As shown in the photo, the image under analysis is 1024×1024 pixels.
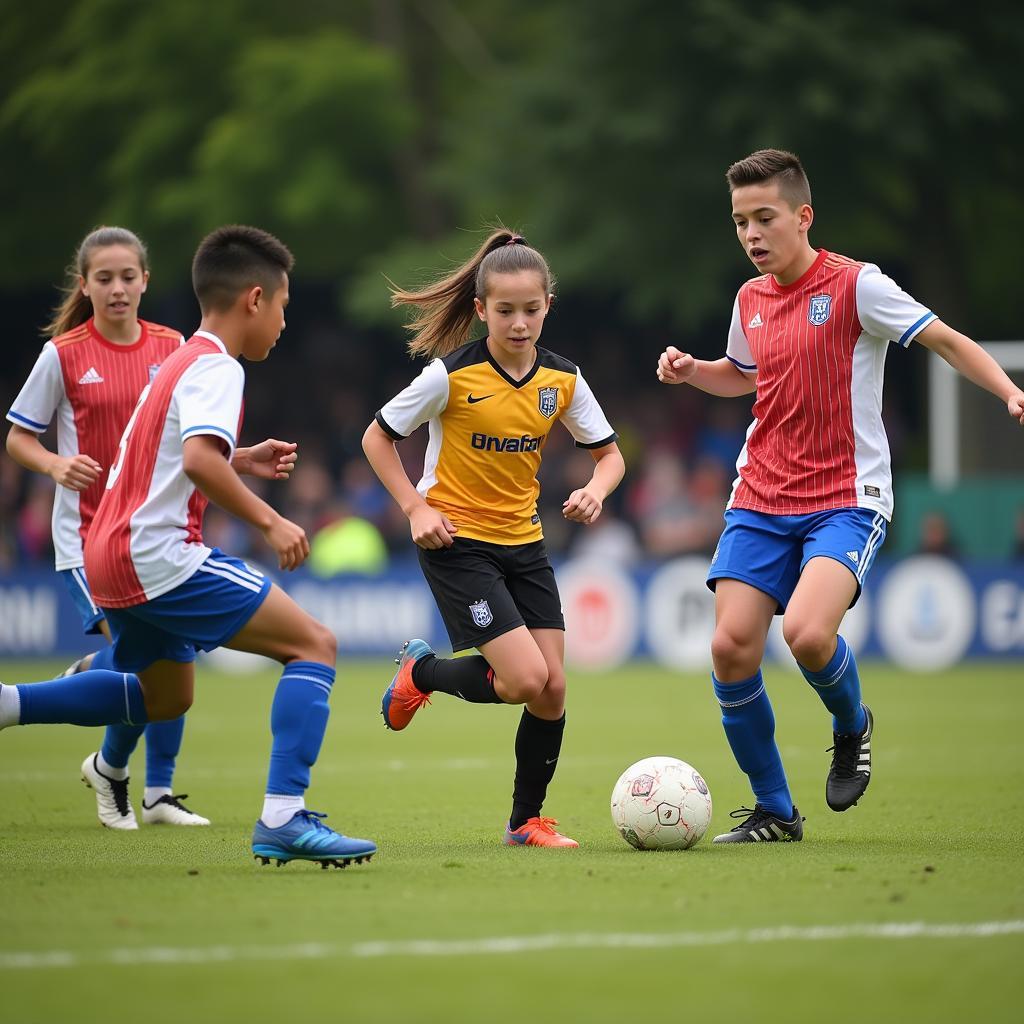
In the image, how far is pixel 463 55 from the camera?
25922 millimetres

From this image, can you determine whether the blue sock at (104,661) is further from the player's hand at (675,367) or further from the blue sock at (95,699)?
the player's hand at (675,367)

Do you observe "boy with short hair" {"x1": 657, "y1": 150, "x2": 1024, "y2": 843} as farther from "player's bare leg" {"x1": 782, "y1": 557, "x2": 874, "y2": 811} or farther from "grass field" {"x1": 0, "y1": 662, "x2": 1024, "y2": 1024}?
"grass field" {"x1": 0, "y1": 662, "x2": 1024, "y2": 1024}

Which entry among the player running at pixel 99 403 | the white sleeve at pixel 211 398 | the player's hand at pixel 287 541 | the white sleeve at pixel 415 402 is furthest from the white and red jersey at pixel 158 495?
the player running at pixel 99 403

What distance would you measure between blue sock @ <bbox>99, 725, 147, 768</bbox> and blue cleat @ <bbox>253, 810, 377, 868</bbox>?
203cm

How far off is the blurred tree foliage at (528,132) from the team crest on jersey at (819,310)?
12265 mm

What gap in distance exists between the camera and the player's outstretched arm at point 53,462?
6.61 metres

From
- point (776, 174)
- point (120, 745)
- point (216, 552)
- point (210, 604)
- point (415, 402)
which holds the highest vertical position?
point (776, 174)

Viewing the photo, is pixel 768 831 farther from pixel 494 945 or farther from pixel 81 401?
pixel 81 401

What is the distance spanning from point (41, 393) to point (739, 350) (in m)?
2.98

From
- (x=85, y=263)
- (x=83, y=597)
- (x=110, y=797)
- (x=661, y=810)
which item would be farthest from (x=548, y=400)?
(x=110, y=797)

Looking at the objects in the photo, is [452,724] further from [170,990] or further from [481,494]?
[170,990]

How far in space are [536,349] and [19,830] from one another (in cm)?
292

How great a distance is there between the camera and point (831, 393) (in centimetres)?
656

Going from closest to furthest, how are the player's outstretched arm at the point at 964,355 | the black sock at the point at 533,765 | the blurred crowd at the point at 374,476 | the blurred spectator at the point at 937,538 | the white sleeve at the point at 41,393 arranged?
the player's outstretched arm at the point at 964,355 < the black sock at the point at 533,765 < the white sleeve at the point at 41,393 < the blurred spectator at the point at 937,538 < the blurred crowd at the point at 374,476
